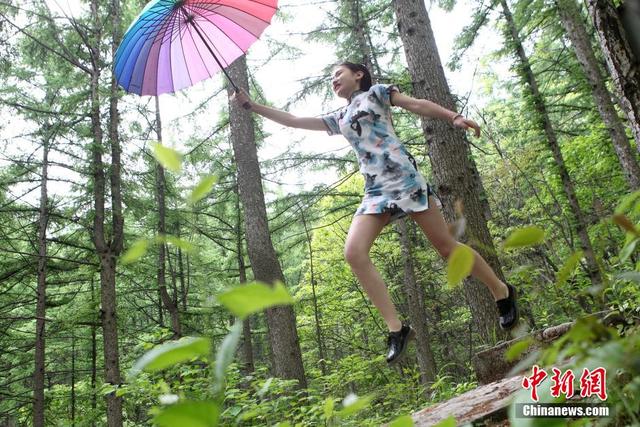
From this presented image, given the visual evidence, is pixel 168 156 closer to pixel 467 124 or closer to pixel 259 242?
pixel 467 124

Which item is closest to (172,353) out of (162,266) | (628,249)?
(628,249)

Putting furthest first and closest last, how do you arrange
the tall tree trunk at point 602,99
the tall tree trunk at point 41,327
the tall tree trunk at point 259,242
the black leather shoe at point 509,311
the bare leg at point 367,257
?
the tall tree trunk at point 41,327, the tall tree trunk at point 602,99, the tall tree trunk at point 259,242, the black leather shoe at point 509,311, the bare leg at point 367,257

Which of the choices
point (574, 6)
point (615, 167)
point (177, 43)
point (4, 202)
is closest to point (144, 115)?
point (4, 202)

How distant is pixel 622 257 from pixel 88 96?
1073cm

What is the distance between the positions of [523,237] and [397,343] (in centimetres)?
222

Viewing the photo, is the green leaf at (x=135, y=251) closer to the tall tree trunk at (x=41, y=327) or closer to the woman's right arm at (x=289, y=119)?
the woman's right arm at (x=289, y=119)

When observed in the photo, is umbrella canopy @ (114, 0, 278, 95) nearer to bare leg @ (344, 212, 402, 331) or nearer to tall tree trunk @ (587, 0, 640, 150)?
bare leg @ (344, 212, 402, 331)

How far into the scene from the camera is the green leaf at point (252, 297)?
1.58ft

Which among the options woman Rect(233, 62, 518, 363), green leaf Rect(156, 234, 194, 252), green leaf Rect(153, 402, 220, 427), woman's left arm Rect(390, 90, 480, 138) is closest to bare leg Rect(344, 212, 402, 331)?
woman Rect(233, 62, 518, 363)

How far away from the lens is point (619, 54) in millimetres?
1872

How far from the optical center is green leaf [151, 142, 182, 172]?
65cm

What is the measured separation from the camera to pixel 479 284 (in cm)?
443

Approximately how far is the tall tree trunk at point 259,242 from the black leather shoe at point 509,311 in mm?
4273

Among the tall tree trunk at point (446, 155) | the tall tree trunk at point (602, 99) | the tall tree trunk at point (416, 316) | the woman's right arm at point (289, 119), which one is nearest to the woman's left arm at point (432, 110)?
the woman's right arm at point (289, 119)
